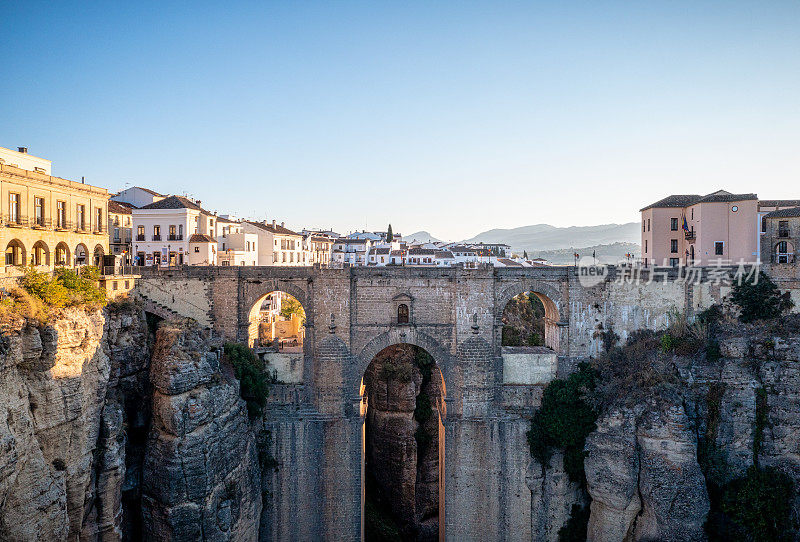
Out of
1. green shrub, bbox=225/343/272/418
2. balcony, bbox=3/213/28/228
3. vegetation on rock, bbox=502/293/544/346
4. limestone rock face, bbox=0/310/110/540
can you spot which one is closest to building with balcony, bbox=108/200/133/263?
balcony, bbox=3/213/28/228

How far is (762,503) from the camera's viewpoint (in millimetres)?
18562

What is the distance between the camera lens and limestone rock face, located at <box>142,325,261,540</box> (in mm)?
17672

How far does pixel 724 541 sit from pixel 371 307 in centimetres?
1716

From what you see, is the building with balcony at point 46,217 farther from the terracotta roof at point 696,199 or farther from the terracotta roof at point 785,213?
the terracotta roof at point 785,213

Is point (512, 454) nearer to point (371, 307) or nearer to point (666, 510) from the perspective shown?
point (666, 510)

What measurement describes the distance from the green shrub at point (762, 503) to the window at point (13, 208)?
3054 centimetres

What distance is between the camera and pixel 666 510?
1888 cm

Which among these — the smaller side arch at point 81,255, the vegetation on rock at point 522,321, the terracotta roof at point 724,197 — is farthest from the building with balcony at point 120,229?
the terracotta roof at point 724,197

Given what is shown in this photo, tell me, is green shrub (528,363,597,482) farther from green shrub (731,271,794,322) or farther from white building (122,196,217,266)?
white building (122,196,217,266)

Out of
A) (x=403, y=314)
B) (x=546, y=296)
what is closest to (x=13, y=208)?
(x=403, y=314)

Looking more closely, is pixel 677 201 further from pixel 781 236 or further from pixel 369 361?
pixel 369 361

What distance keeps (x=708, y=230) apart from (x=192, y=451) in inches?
1086

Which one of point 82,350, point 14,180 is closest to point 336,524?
point 82,350

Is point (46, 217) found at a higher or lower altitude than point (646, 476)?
higher
